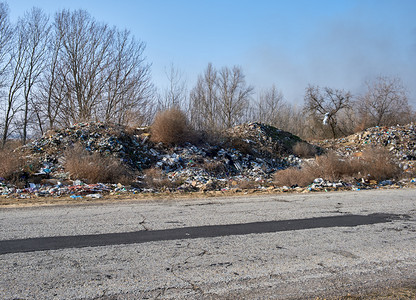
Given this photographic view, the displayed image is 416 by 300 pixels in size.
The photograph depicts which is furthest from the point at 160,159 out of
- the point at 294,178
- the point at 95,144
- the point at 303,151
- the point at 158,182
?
the point at 303,151

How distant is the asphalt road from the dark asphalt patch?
15 millimetres

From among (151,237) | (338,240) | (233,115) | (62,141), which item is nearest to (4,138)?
(62,141)

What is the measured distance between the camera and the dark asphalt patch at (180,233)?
453 cm

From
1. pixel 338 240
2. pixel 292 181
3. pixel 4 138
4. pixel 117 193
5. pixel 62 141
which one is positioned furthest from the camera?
pixel 4 138

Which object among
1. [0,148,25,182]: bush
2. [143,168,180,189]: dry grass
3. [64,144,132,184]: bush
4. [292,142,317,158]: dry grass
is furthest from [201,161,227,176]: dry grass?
[0,148,25,182]: bush

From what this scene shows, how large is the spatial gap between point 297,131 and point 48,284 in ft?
170

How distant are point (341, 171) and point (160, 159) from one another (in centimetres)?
909

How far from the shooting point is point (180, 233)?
518 cm

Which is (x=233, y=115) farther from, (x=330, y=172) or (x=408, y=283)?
(x=408, y=283)

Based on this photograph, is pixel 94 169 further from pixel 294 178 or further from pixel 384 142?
pixel 384 142

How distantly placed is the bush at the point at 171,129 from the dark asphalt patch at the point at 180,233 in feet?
46.1

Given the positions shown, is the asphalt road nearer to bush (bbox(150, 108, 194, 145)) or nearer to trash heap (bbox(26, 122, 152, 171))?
trash heap (bbox(26, 122, 152, 171))

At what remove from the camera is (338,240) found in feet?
15.9

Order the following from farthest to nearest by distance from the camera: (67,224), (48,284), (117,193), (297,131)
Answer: (297,131) → (117,193) → (67,224) → (48,284)
